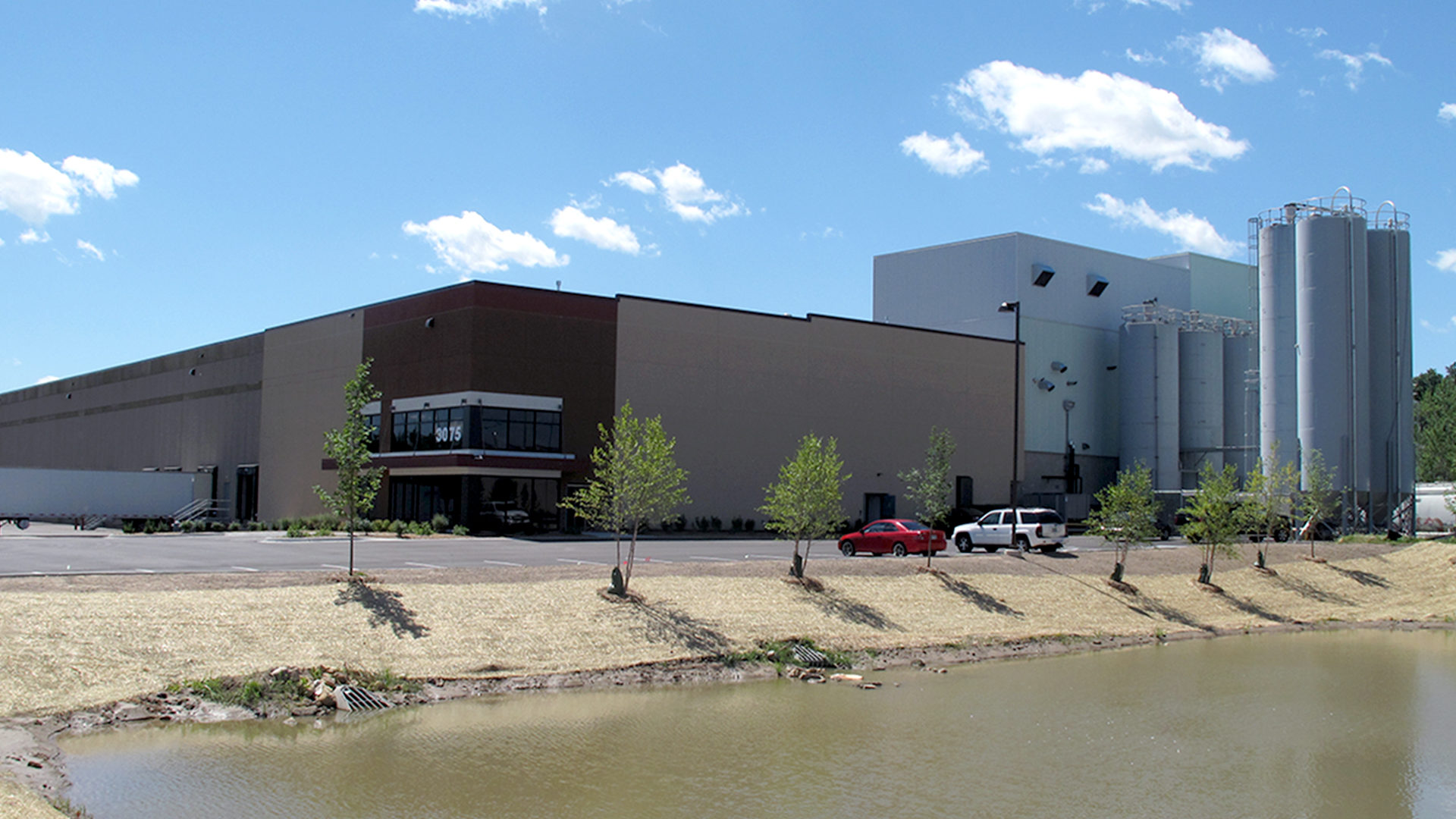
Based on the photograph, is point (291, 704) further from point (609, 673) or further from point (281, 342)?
point (281, 342)

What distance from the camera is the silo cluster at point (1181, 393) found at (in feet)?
230

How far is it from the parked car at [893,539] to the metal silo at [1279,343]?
82.2 ft

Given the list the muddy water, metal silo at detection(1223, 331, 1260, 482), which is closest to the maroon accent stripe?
the muddy water

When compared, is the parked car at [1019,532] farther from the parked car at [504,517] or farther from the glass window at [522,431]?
the glass window at [522,431]

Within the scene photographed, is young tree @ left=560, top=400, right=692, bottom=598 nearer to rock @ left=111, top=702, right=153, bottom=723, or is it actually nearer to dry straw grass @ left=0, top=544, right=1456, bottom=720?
dry straw grass @ left=0, top=544, right=1456, bottom=720

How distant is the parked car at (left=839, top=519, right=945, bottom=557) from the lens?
36750 mm

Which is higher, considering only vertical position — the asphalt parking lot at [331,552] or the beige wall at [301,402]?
the beige wall at [301,402]

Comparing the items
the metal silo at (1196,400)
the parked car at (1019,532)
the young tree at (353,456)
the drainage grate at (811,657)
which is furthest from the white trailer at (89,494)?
the metal silo at (1196,400)

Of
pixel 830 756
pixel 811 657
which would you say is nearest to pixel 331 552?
pixel 811 657

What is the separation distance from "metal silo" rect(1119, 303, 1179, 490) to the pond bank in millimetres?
33974

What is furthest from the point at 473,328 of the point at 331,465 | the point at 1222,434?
the point at 1222,434

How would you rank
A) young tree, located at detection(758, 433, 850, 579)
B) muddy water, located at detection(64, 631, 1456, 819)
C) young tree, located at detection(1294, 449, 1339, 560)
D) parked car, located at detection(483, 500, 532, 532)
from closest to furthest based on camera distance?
muddy water, located at detection(64, 631, 1456, 819), young tree, located at detection(758, 433, 850, 579), young tree, located at detection(1294, 449, 1339, 560), parked car, located at detection(483, 500, 532, 532)

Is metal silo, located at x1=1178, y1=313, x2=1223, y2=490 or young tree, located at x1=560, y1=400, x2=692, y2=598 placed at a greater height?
metal silo, located at x1=1178, y1=313, x2=1223, y2=490

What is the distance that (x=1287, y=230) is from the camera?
56094mm
